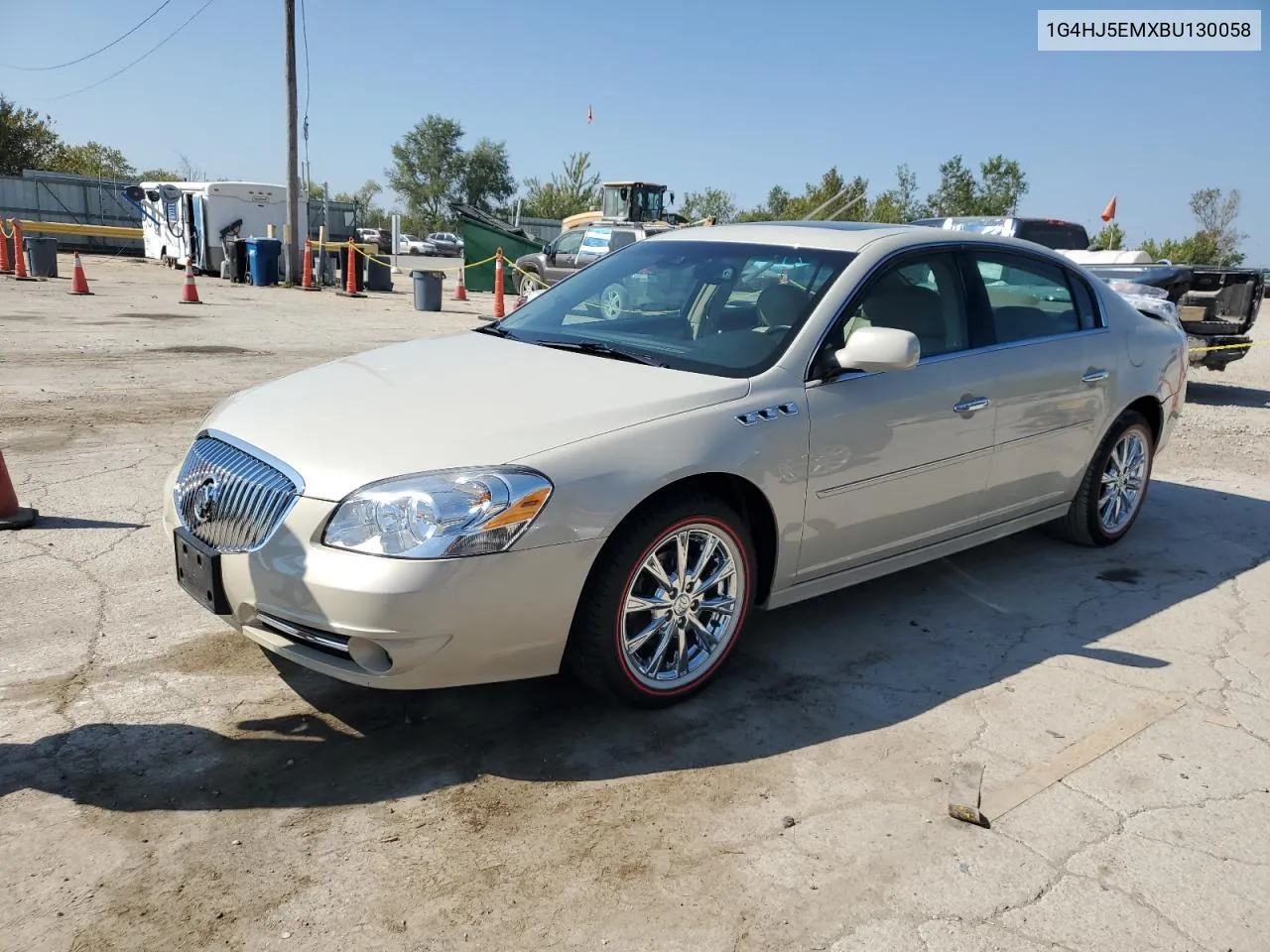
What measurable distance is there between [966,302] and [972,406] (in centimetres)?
50

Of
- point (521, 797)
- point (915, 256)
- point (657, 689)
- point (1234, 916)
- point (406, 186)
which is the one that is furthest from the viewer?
point (406, 186)

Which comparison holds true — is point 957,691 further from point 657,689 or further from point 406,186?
point 406,186

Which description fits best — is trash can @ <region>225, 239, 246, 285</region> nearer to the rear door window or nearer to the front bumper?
the rear door window

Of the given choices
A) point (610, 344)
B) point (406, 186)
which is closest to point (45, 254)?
point (610, 344)

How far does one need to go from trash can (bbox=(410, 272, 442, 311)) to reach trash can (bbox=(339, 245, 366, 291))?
3.56 m

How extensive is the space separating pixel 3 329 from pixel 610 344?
11.2m

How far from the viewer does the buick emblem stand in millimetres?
3285

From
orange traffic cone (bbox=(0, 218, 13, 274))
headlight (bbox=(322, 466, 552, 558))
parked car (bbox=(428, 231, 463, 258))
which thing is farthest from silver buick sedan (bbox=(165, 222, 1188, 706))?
parked car (bbox=(428, 231, 463, 258))

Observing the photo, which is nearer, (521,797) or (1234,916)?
(1234,916)

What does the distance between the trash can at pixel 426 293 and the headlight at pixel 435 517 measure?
16.9 m

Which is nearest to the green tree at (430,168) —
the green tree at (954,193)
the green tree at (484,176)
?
the green tree at (484,176)

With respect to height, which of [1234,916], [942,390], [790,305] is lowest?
[1234,916]

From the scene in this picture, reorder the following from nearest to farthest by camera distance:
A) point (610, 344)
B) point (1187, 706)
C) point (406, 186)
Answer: point (1187, 706) → point (610, 344) → point (406, 186)

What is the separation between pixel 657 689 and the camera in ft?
11.3
